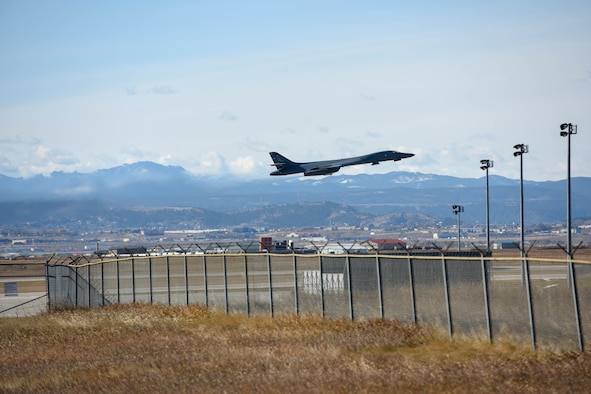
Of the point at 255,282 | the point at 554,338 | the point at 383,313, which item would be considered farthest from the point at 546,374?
the point at 255,282

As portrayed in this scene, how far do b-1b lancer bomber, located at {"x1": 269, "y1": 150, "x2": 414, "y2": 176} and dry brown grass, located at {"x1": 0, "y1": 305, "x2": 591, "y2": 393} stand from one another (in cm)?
6138

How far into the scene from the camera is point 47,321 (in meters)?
36.3

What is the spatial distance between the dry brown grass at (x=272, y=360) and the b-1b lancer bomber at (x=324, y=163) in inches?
2416

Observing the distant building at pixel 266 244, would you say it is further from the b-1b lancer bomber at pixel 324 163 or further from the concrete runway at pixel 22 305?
the concrete runway at pixel 22 305

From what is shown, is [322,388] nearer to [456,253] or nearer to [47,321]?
A: [47,321]

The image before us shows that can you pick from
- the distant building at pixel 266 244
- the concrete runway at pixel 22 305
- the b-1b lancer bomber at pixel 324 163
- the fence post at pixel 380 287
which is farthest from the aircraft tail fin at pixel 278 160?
the fence post at pixel 380 287

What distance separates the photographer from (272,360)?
819 inches

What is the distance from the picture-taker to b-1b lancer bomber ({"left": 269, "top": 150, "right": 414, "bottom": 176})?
93.0 m

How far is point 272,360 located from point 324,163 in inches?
3153

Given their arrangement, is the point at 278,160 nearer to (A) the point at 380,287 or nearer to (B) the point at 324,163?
(B) the point at 324,163

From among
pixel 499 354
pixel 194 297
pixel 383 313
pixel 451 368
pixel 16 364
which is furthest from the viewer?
pixel 194 297

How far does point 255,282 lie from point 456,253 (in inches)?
834

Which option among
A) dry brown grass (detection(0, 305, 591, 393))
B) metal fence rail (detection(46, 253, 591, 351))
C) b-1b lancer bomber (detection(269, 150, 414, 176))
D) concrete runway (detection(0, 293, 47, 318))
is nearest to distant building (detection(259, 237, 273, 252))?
b-1b lancer bomber (detection(269, 150, 414, 176))

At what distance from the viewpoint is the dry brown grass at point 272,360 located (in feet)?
56.3
